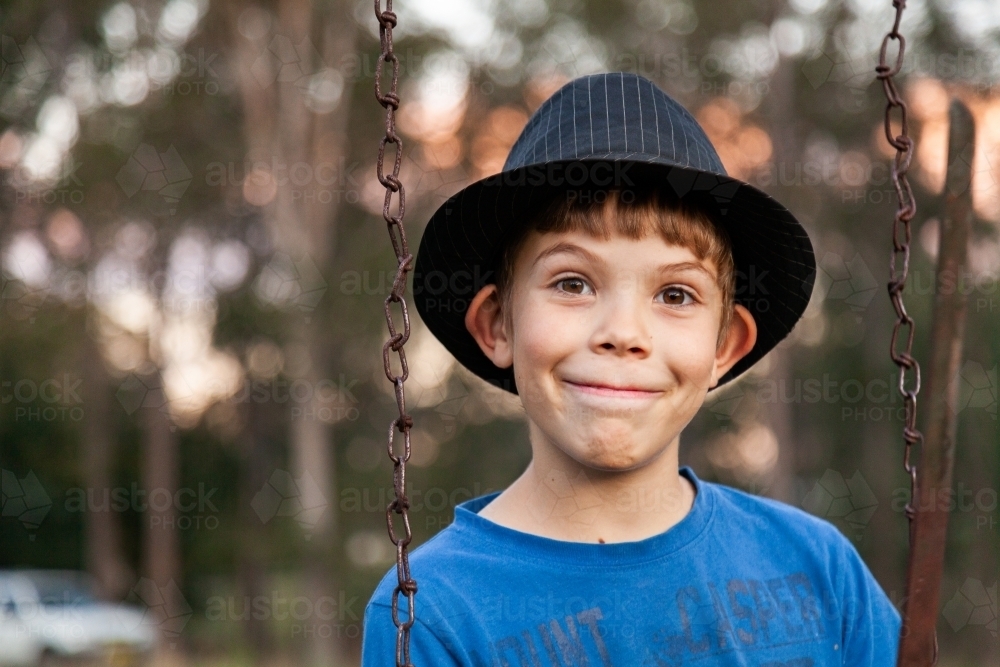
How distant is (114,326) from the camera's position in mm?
17250

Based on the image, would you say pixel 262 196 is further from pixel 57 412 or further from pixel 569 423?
pixel 569 423

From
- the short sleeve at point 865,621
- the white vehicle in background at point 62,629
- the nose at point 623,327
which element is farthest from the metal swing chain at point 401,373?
the white vehicle in background at point 62,629

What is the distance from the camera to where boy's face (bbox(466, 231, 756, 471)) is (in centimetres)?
186

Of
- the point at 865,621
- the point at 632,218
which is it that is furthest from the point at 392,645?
the point at 865,621

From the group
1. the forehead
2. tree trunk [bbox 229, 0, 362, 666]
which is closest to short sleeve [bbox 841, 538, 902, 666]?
the forehead

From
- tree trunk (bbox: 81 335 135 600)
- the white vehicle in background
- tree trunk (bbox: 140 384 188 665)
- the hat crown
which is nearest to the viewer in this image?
the hat crown

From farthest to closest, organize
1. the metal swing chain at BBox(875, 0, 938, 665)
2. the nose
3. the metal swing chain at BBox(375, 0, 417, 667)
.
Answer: the nose → the metal swing chain at BBox(875, 0, 938, 665) → the metal swing chain at BBox(375, 0, 417, 667)

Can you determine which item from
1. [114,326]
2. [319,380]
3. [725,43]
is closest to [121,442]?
[114,326]

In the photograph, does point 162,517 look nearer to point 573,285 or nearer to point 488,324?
point 488,324

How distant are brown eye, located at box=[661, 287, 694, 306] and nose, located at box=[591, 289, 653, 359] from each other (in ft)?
0.21

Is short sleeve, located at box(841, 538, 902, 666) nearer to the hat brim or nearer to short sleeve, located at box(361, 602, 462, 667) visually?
the hat brim

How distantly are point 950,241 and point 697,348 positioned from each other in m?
0.46

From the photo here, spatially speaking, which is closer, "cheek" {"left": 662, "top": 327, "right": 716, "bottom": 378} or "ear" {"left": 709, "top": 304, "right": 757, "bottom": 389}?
"cheek" {"left": 662, "top": 327, "right": 716, "bottom": 378}

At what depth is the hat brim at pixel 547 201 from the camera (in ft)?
6.33
